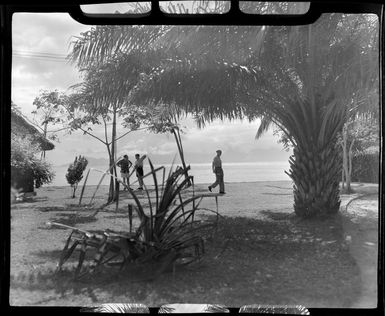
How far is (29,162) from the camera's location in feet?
7.98

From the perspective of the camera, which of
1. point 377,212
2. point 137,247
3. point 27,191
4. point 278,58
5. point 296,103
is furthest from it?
point 296,103

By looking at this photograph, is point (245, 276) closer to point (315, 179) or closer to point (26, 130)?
point (26, 130)

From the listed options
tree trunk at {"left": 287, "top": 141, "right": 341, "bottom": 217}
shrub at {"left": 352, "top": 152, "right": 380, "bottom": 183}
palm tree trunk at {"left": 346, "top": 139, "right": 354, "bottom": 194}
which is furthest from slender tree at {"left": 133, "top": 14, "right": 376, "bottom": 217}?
shrub at {"left": 352, "top": 152, "right": 380, "bottom": 183}

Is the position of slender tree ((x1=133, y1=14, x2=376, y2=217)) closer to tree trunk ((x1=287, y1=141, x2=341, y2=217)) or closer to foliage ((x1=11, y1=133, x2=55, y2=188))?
tree trunk ((x1=287, y1=141, x2=341, y2=217))

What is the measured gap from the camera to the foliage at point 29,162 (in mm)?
2108

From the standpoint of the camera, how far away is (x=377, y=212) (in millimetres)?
2070

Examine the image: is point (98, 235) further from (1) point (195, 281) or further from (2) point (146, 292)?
(1) point (195, 281)

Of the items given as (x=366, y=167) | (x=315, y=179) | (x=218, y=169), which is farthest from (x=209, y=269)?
(x=315, y=179)

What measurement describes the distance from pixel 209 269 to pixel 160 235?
0.36 meters

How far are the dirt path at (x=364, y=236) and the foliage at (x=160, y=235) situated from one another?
903 mm

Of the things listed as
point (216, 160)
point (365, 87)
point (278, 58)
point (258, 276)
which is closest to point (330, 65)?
point (278, 58)

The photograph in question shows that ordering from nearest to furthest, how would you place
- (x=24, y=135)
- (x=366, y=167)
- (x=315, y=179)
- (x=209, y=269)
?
(x=24, y=135) < (x=366, y=167) < (x=209, y=269) < (x=315, y=179)

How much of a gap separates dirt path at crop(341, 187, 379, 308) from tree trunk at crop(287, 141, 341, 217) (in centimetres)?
27

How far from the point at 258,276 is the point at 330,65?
166cm
